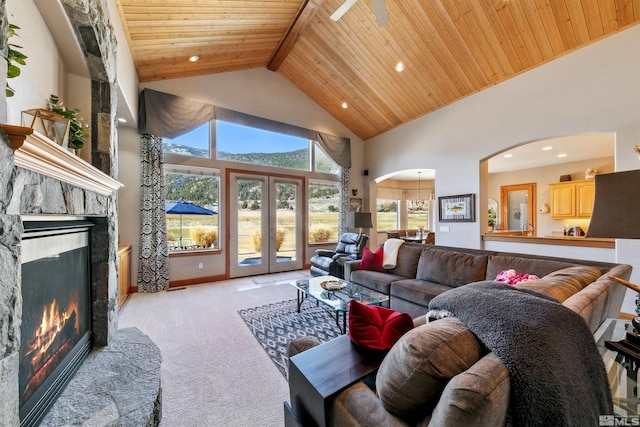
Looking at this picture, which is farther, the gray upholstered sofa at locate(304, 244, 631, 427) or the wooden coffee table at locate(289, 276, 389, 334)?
the wooden coffee table at locate(289, 276, 389, 334)

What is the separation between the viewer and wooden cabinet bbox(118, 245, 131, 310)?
3.54 meters

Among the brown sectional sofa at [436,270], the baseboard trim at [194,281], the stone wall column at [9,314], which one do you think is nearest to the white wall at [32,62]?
the stone wall column at [9,314]

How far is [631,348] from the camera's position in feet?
3.85

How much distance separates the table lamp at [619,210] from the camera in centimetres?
113

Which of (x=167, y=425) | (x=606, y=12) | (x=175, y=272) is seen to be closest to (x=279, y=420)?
(x=167, y=425)

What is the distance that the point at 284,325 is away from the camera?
3020mm

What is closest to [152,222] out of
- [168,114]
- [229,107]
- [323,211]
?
[168,114]

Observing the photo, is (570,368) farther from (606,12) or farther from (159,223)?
(159,223)

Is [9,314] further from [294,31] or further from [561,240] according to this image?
[561,240]

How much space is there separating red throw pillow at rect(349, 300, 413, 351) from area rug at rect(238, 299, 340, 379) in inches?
45.6

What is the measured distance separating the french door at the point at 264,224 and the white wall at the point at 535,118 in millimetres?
2824

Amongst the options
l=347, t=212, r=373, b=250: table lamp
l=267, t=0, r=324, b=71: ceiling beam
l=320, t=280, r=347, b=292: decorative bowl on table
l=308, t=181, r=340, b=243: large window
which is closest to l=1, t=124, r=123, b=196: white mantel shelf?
l=320, t=280, r=347, b=292: decorative bowl on table

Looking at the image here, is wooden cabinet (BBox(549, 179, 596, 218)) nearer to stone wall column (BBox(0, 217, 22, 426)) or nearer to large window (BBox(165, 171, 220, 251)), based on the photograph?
large window (BBox(165, 171, 220, 251))

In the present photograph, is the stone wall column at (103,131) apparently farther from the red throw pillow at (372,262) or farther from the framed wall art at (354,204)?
the framed wall art at (354,204)
